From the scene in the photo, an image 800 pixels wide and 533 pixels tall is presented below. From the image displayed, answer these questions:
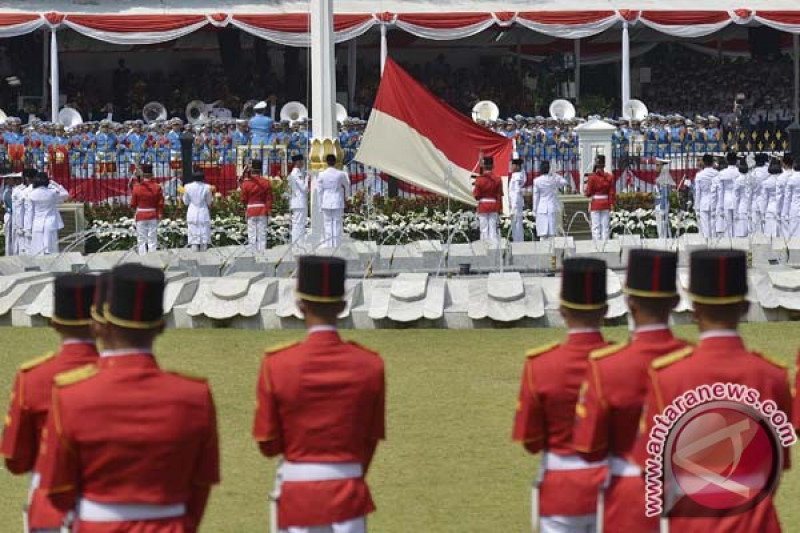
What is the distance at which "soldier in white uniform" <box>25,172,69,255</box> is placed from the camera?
23719 millimetres

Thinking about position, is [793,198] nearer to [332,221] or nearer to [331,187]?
[332,221]

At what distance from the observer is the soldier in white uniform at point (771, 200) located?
87.4ft

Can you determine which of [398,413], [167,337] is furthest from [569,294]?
[167,337]

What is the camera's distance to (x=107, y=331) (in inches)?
235

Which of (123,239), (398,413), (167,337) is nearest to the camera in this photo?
(398,413)

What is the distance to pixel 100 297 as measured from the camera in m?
6.25

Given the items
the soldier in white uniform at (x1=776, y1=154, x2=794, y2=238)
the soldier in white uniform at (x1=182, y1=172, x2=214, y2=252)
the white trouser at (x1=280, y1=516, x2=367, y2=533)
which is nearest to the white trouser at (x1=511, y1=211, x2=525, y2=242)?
the soldier in white uniform at (x1=776, y1=154, x2=794, y2=238)

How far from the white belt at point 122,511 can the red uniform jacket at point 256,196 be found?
19.0 meters

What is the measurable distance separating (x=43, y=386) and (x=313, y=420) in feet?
3.19

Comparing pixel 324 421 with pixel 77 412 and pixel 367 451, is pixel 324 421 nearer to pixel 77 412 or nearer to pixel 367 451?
pixel 367 451

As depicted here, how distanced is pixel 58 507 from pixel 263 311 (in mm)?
10007

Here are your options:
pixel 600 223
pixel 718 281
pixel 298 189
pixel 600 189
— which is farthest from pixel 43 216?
pixel 718 281

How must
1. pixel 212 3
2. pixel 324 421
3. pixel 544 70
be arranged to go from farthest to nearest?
pixel 544 70, pixel 212 3, pixel 324 421

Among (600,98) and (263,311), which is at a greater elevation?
(600,98)
